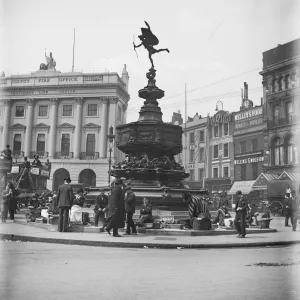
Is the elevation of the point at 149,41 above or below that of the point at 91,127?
below

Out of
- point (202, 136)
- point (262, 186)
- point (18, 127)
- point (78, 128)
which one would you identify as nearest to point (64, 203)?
point (262, 186)

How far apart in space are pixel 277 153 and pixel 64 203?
113 ft

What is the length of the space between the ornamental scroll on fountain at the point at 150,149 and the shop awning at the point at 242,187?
101 ft

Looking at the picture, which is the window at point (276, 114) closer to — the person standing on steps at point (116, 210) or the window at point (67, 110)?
the window at point (67, 110)

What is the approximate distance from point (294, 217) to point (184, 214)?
4260mm

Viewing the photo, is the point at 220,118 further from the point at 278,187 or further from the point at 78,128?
the point at 278,187

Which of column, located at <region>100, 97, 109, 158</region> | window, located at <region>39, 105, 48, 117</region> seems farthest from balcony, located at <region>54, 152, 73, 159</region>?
window, located at <region>39, 105, 48, 117</region>

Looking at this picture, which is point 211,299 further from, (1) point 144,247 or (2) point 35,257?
(1) point 144,247

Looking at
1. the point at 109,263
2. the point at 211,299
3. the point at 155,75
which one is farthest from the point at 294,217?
the point at 211,299

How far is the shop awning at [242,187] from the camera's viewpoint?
1944 inches

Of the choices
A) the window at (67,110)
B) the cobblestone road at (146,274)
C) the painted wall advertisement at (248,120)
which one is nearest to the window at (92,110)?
the window at (67,110)

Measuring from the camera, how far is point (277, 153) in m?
45.2

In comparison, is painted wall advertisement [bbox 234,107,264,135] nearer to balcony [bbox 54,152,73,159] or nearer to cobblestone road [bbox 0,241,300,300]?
balcony [bbox 54,152,73,159]

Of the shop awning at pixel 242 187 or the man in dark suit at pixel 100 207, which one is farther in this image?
the shop awning at pixel 242 187
